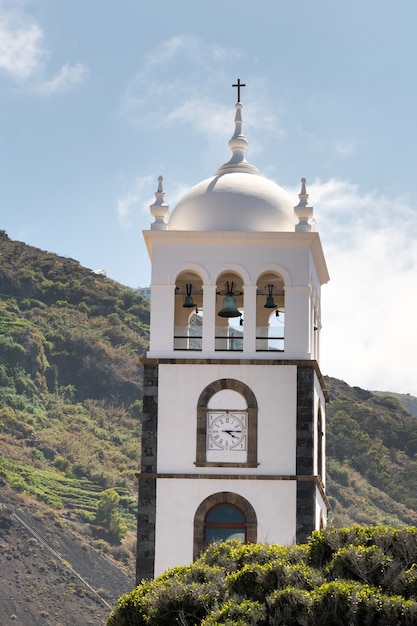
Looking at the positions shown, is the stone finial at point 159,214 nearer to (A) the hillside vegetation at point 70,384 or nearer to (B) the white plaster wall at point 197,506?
(B) the white plaster wall at point 197,506

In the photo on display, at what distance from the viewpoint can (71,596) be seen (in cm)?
10269

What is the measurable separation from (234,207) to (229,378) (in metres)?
4.00

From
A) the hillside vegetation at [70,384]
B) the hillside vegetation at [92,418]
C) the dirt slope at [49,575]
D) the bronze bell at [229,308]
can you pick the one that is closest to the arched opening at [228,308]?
the bronze bell at [229,308]

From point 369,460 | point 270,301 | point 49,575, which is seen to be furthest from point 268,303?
point 369,460

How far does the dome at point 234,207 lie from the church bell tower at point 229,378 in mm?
32

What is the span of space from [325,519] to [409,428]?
106 metres

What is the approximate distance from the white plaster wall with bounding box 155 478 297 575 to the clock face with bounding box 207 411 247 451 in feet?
2.63

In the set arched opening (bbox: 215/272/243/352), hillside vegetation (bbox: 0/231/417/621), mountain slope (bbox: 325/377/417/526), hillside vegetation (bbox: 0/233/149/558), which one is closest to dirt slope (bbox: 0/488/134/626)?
hillside vegetation (bbox: 0/231/417/621)

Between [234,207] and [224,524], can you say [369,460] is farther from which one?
[224,524]

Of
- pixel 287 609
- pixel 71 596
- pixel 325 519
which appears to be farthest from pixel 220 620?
pixel 71 596

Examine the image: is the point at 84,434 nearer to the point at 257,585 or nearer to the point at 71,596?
the point at 71,596

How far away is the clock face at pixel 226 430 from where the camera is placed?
3594 cm

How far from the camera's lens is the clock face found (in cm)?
3594

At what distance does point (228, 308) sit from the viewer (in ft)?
123
